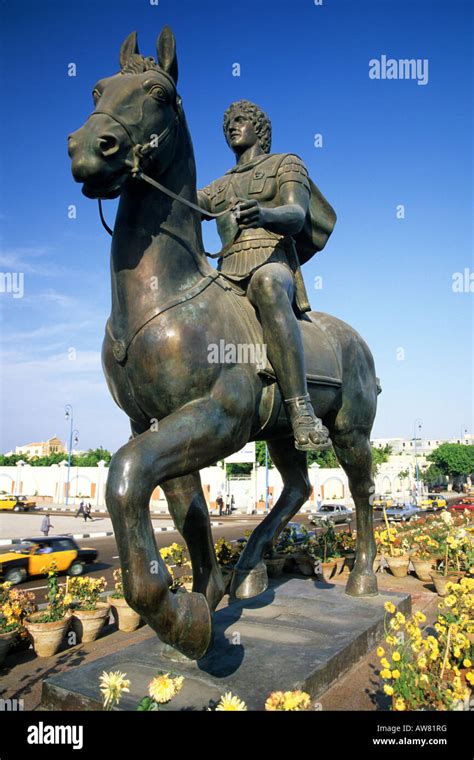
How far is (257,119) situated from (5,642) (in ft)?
17.7

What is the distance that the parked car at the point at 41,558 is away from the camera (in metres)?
12.6

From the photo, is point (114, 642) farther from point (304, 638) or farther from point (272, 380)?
point (272, 380)

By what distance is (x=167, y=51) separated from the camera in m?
3.32

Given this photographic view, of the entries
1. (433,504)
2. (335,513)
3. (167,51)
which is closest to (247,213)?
(167,51)

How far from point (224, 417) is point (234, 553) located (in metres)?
5.73

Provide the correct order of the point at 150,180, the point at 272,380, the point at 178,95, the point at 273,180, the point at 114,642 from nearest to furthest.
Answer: the point at 150,180 → the point at 178,95 → the point at 272,380 → the point at 273,180 → the point at 114,642

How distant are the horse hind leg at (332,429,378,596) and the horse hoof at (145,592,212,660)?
2.95 m

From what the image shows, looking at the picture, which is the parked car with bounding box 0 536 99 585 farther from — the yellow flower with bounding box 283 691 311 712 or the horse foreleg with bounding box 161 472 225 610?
the yellow flower with bounding box 283 691 311 712

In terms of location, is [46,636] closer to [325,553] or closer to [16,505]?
[325,553]

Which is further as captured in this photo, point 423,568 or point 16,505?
point 16,505

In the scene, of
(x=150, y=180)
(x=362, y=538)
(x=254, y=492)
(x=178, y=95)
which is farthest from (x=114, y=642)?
(x=254, y=492)

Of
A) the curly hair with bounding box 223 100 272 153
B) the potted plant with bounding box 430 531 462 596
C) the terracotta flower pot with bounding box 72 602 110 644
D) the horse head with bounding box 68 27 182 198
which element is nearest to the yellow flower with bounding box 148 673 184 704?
the horse head with bounding box 68 27 182 198

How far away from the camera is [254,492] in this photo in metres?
41.5

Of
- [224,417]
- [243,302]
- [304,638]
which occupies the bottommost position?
[304,638]
